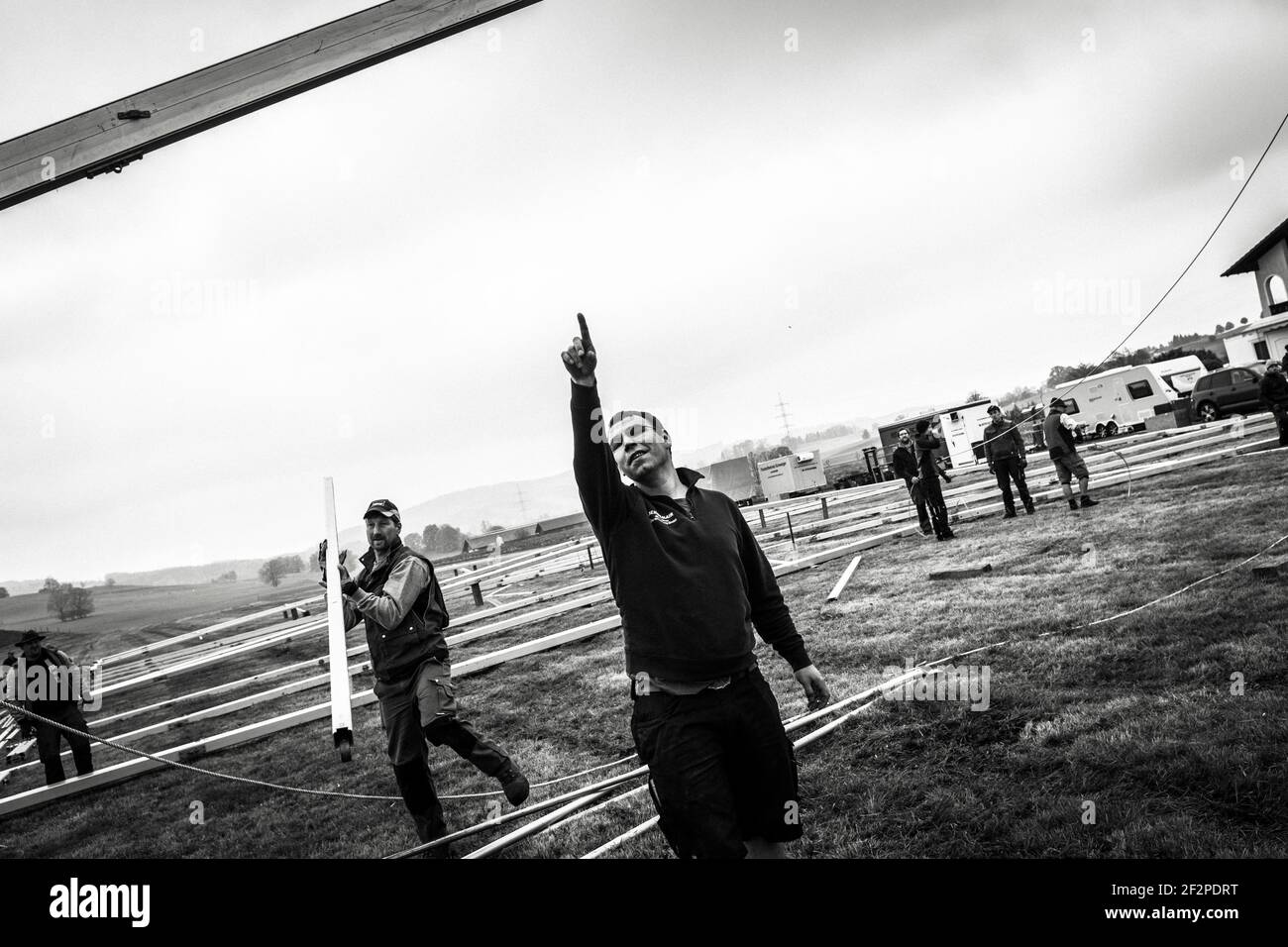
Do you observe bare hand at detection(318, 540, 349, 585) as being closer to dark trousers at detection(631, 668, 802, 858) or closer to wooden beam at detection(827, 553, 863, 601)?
dark trousers at detection(631, 668, 802, 858)

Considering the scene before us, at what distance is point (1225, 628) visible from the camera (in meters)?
5.05

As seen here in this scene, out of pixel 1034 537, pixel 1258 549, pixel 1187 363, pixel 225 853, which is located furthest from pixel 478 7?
pixel 1187 363

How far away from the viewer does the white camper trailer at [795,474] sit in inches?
1396

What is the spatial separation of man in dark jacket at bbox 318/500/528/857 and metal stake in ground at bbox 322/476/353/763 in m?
0.30

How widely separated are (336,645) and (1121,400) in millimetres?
34337

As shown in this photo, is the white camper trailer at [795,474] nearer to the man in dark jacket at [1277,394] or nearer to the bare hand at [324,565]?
the man in dark jacket at [1277,394]

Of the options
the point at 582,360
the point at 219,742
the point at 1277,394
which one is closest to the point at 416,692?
the point at 582,360

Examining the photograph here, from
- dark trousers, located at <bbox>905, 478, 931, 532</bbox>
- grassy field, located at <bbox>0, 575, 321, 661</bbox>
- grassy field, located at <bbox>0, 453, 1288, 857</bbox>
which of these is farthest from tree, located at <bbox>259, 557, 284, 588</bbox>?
dark trousers, located at <bbox>905, 478, 931, 532</bbox>

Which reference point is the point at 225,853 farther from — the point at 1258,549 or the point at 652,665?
the point at 1258,549

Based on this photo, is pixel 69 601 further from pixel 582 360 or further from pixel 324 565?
pixel 582 360

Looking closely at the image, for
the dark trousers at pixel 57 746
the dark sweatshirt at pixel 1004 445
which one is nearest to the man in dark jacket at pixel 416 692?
the dark trousers at pixel 57 746

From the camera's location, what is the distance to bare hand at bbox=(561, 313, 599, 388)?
227 centimetres

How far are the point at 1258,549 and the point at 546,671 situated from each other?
794 centimetres

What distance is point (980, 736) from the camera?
427 centimetres
